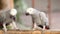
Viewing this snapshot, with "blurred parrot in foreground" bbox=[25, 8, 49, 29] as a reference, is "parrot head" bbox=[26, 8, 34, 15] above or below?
above

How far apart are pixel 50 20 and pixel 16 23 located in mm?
254

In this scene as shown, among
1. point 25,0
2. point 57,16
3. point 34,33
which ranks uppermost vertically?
point 25,0

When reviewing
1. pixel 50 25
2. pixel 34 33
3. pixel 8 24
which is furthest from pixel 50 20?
pixel 8 24

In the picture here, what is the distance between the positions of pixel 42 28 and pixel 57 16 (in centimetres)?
15

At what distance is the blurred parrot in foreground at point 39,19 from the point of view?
1.31 meters

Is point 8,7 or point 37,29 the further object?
point 8,7

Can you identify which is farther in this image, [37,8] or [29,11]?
[37,8]

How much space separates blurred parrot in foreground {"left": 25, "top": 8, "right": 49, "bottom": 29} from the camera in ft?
4.31

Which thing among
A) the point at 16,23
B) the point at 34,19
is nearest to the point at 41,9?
the point at 34,19

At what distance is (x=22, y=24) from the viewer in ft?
4.64

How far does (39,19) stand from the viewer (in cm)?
133

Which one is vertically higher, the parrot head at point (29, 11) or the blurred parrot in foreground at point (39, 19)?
the parrot head at point (29, 11)

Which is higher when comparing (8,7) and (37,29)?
(8,7)

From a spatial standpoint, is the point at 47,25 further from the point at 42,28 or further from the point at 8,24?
the point at 8,24
